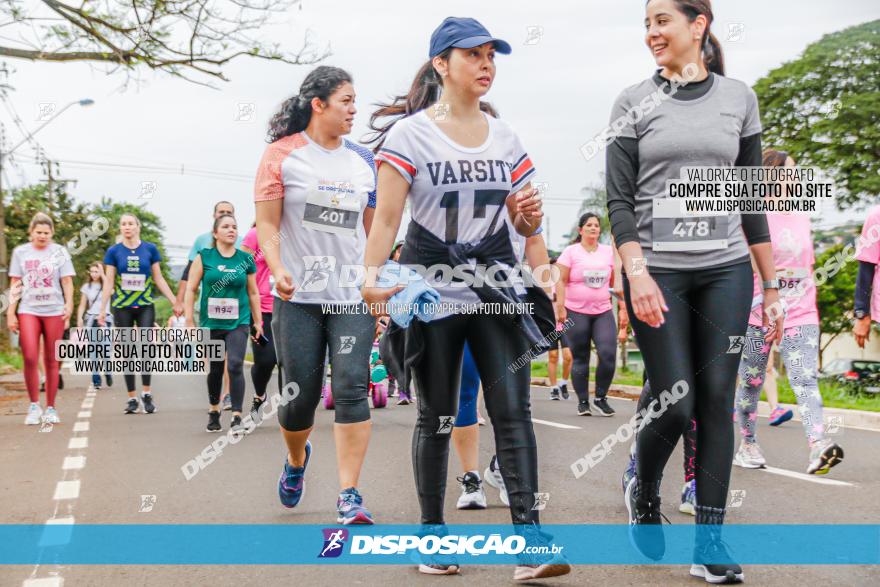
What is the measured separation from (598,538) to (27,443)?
616 cm

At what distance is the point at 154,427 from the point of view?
1030 cm

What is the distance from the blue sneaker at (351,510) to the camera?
16.4ft

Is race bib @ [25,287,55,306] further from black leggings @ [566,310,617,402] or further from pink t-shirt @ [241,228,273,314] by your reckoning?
black leggings @ [566,310,617,402]

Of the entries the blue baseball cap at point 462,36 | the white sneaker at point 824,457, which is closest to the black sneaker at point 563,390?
the white sneaker at point 824,457

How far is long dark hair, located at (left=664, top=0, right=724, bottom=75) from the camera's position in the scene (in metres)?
3.95

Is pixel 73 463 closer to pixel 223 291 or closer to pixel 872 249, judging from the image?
pixel 223 291

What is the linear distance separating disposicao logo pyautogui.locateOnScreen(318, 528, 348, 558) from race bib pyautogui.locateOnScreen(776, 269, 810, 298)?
3.57 metres

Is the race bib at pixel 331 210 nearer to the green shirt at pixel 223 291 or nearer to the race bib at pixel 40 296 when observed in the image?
the green shirt at pixel 223 291

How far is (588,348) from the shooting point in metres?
10.9

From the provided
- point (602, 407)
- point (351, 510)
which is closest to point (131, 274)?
point (602, 407)

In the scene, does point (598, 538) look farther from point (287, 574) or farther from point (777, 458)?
point (777, 458)

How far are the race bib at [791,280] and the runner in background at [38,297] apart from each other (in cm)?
711

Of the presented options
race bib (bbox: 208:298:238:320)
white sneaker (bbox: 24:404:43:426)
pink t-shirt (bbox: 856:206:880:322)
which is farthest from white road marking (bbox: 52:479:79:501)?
pink t-shirt (bbox: 856:206:880:322)

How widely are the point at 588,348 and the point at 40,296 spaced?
5767 mm
